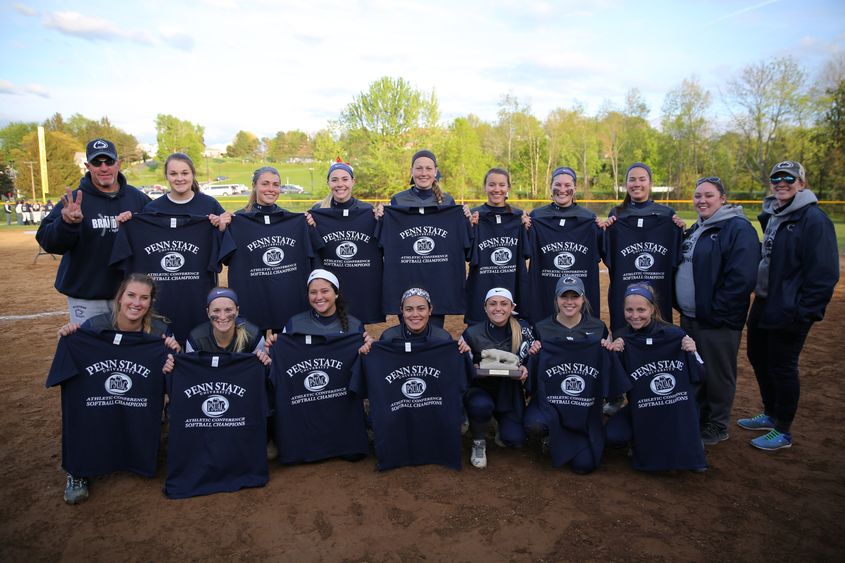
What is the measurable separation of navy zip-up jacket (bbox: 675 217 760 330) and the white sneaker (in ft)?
7.96

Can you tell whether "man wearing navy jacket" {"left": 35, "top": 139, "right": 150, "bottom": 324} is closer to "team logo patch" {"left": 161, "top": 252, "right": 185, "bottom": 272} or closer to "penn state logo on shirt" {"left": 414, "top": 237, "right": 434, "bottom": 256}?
"team logo patch" {"left": 161, "top": 252, "right": 185, "bottom": 272}

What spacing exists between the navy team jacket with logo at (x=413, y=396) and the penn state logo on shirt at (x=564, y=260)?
75.3 inches

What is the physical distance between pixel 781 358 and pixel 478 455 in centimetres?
304

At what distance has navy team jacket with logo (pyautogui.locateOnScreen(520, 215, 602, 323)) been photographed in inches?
235

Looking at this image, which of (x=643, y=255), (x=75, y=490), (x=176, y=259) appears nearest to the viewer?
(x=75, y=490)

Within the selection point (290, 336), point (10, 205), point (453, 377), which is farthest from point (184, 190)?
point (10, 205)

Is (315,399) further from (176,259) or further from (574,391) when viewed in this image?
(574,391)

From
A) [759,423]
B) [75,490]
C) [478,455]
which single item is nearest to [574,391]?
[478,455]

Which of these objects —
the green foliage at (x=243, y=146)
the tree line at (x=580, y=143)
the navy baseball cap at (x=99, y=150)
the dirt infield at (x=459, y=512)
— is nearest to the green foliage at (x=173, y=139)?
the tree line at (x=580, y=143)

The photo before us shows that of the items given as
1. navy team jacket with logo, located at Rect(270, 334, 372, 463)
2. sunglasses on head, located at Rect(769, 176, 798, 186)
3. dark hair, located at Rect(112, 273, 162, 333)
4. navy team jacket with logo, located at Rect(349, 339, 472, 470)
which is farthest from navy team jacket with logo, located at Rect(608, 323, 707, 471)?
dark hair, located at Rect(112, 273, 162, 333)

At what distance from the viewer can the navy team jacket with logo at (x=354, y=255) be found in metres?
5.89

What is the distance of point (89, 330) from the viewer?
441cm

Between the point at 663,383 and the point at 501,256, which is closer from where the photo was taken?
the point at 663,383

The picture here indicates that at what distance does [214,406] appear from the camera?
4.43 meters
